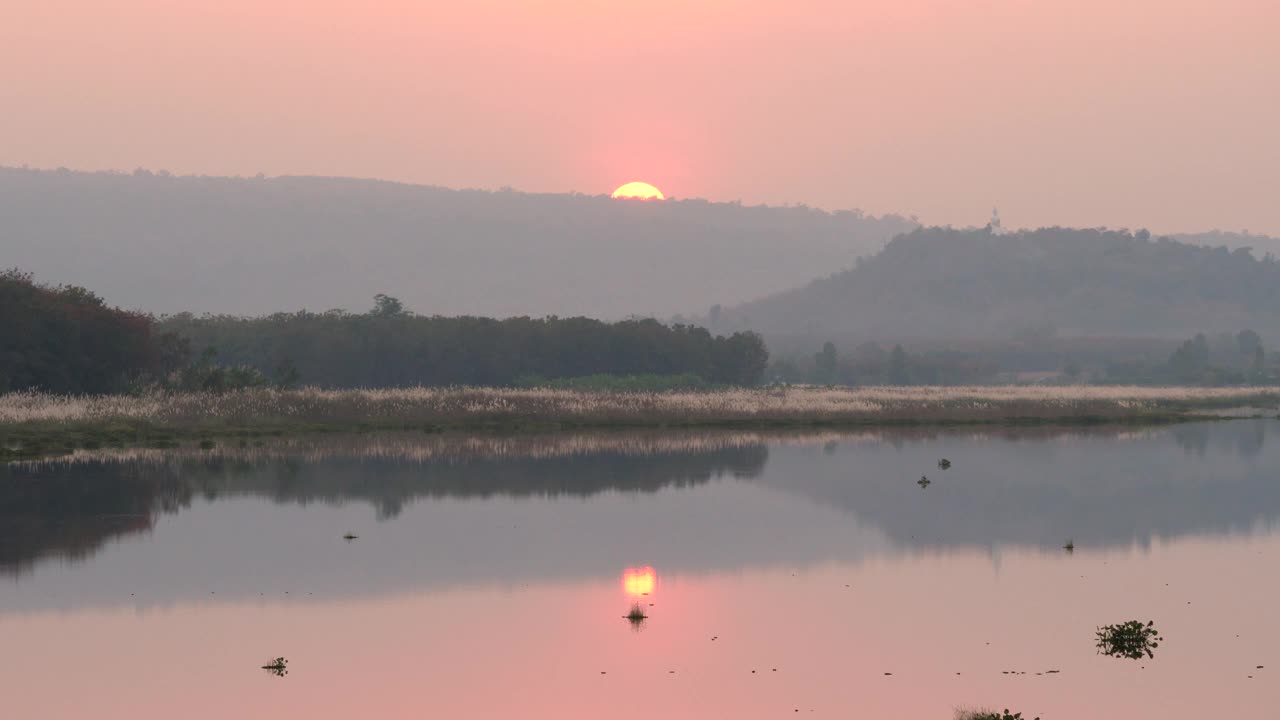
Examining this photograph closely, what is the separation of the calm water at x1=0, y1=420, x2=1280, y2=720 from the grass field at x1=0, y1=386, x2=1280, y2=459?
11.0m

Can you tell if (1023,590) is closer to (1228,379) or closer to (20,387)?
(20,387)

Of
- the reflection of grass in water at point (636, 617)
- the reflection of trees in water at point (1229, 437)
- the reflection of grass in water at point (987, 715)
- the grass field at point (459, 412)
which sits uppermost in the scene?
the grass field at point (459, 412)

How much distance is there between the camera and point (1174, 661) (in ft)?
65.2

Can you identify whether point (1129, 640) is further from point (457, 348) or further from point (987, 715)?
point (457, 348)

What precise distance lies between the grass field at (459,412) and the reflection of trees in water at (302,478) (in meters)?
6.36

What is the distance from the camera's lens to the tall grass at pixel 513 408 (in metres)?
64.2

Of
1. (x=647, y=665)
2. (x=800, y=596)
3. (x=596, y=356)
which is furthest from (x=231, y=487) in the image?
(x=596, y=356)

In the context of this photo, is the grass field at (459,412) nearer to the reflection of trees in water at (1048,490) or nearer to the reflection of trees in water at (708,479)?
the reflection of trees in water at (708,479)

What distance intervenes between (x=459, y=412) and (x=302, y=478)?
28.8m

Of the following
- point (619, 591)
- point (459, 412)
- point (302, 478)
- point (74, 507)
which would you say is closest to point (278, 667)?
point (619, 591)

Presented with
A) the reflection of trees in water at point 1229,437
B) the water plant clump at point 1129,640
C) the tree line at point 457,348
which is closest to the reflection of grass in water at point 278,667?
the water plant clump at point 1129,640

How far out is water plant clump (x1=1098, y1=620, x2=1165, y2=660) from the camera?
20.4 metres

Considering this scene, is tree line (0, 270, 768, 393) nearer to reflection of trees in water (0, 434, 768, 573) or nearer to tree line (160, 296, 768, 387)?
tree line (160, 296, 768, 387)

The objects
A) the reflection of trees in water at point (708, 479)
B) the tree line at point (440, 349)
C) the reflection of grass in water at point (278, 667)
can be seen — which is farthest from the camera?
the tree line at point (440, 349)
